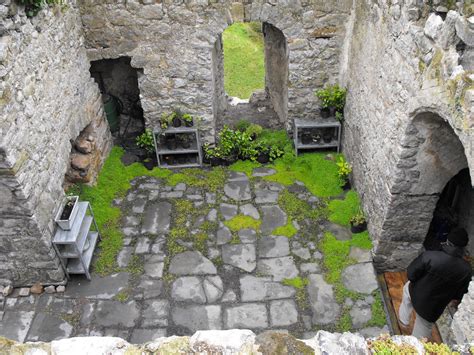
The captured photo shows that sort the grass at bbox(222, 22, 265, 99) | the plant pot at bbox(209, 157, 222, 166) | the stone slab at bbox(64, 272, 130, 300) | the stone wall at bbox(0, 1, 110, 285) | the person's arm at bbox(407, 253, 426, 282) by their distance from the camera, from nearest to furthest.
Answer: the person's arm at bbox(407, 253, 426, 282) → the stone wall at bbox(0, 1, 110, 285) → the stone slab at bbox(64, 272, 130, 300) → the plant pot at bbox(209, 157, 222, 166) → the grass at bbox(222, 22, 265, 99)

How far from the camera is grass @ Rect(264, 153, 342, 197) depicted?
22.7 ft

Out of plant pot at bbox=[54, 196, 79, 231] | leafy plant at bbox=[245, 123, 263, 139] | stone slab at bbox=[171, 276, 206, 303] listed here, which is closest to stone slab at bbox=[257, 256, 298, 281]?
stone slab at bbox=[171, 276, 206, 303]

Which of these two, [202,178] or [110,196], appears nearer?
[110,196]

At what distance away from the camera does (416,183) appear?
4945 mm

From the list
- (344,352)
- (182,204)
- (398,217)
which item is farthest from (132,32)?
(344,352)

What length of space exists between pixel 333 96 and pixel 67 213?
455 cm

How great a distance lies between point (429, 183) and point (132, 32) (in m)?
4.83

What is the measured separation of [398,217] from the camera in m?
5.27

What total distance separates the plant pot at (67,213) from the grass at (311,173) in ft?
10.1

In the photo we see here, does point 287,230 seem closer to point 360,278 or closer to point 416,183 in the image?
point 360,278

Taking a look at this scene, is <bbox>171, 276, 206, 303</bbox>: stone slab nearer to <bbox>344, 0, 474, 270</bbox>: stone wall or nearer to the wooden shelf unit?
the wooden shelf unit

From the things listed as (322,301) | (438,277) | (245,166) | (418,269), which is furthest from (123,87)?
(438,277)

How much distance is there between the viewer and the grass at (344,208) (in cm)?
633

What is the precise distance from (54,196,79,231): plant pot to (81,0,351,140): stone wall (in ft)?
7.78
